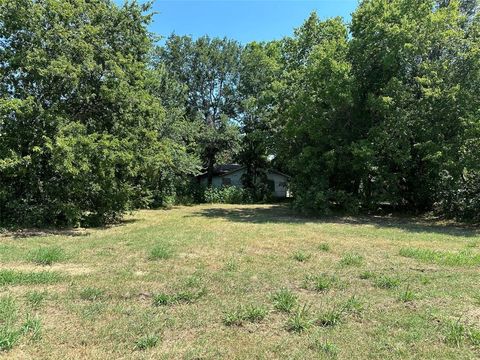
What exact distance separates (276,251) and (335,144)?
10.3 meters

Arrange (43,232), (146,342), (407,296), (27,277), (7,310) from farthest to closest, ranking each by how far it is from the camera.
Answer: (43,232), (27,277), (407,296), (7,310), (146,342)

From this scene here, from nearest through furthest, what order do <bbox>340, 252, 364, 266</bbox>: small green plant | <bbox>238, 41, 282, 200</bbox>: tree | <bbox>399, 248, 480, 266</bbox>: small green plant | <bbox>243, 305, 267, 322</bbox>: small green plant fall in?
<bbox>243, 305, 267, 322</bbox>: small green plant → <bbox>340, 252, 364, 266</bbox>: small green plant → <bbox>399, 248, 480, 266</bbox>: small green plant → <bbox>238, 41, 282, 200</bbox>: tree

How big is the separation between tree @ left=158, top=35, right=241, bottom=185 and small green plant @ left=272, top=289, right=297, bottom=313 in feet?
90.8

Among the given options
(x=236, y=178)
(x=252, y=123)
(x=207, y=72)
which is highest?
(x=207, y=72)

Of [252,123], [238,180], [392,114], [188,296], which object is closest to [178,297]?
[188,296]

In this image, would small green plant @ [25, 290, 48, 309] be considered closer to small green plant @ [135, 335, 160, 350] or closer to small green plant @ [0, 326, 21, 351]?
small green plant @ [0, 326, 21, 351]

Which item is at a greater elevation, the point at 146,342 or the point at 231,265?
the point at 231,265

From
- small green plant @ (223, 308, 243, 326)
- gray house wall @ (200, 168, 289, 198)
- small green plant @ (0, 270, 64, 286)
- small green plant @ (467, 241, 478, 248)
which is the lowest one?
small green plant @ (223, 308, 243, 326)

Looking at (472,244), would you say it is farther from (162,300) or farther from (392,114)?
(162,300)

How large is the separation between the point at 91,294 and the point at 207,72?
29.9m

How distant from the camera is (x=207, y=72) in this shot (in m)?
33.4

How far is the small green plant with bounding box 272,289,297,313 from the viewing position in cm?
477

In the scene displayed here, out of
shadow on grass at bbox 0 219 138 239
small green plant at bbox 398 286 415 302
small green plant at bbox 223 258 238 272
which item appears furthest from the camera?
shadow on grass at bbox 0 219 138 239

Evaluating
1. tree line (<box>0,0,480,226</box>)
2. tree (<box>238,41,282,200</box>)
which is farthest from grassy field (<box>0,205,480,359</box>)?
tree (<box>238,41,282,200</box>)
